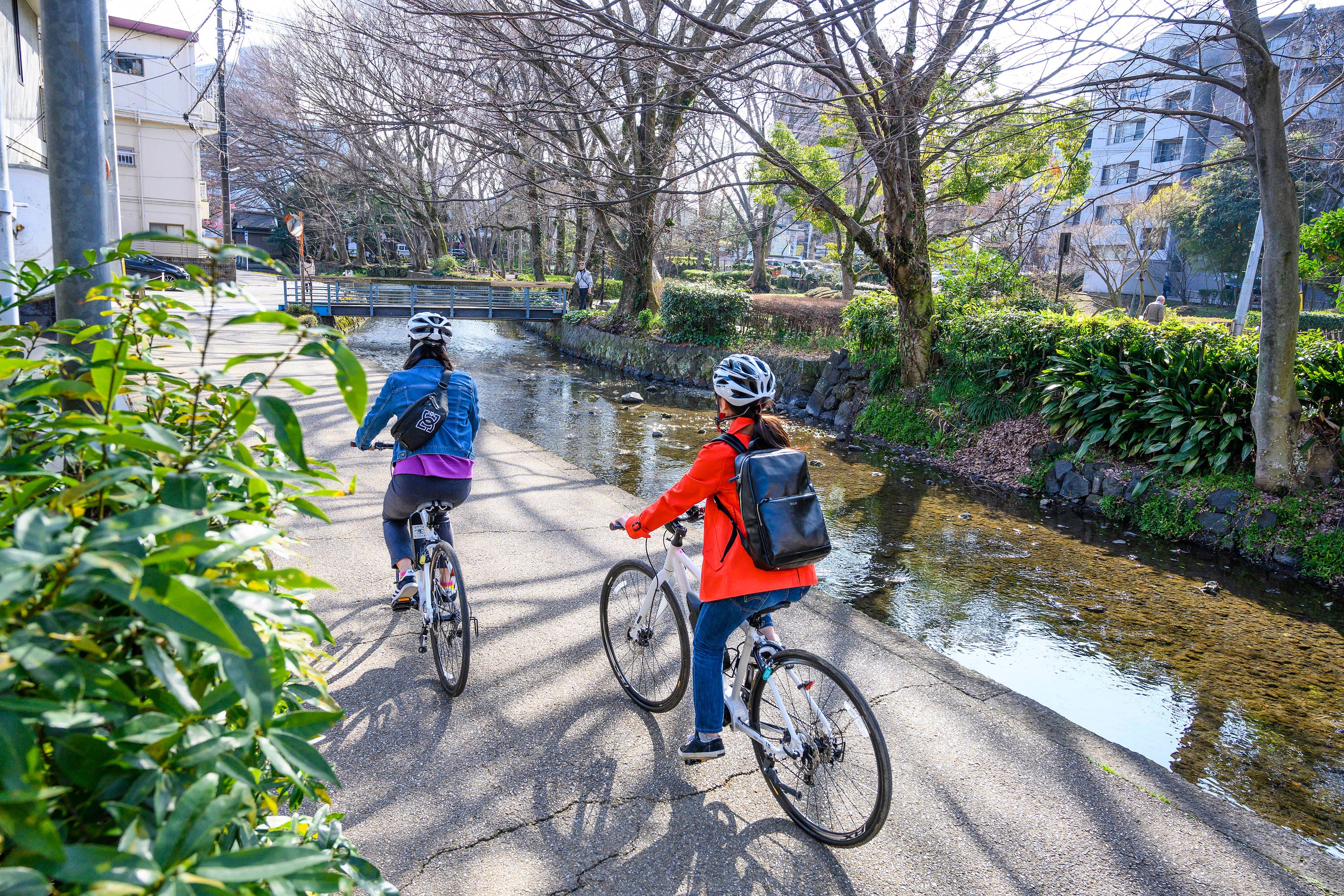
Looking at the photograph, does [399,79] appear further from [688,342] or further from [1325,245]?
[1325,245]

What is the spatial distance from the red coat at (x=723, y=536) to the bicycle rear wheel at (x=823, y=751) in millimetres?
302

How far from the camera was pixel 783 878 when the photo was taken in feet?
9.45

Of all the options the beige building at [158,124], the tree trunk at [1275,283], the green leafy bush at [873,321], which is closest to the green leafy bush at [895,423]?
the green leafy bush at [873,321]

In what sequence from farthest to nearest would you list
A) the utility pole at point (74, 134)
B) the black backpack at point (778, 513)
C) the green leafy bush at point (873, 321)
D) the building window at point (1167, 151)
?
the building window at point (1167, 151) → the green leafy bush at point (873, 321) → the utility pole at point (74, 134) → the black backpack at point (778, 513)

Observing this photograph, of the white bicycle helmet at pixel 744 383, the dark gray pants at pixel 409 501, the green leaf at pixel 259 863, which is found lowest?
the dark gray pants at pixel 409 501

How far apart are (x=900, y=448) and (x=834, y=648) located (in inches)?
340

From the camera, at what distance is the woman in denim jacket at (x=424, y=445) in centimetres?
414

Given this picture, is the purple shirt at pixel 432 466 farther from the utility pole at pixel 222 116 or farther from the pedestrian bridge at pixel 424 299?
the utility pole at pixel 222 116

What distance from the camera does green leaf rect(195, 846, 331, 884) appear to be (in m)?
1.03

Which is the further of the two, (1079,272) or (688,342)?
(1079,272)

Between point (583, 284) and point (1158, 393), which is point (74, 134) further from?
point (583, 284)

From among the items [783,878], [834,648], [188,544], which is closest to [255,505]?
[188,544]

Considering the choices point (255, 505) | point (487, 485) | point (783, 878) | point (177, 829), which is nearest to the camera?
point (177, 829)

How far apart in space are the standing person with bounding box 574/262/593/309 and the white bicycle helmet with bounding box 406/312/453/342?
22669 mm
